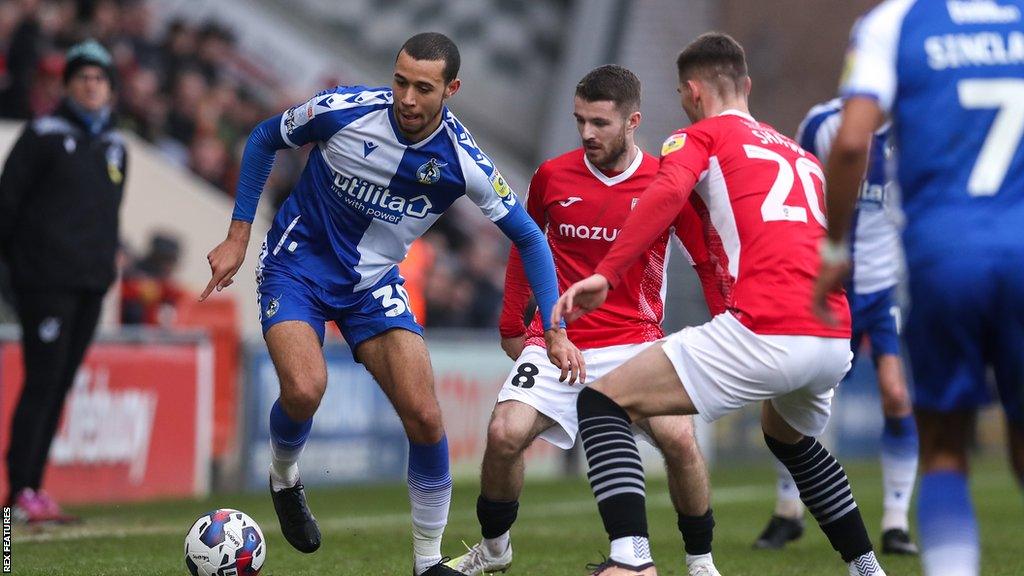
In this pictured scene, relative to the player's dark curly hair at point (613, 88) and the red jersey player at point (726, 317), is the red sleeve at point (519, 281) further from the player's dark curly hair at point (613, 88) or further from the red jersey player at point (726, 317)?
the red jersey player at point (726, 317)

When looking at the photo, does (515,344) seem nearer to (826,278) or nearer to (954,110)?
(826,278)

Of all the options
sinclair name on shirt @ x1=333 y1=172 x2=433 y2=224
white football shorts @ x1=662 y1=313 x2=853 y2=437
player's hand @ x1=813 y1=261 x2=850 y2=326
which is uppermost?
sinclair name on shirt @ x1=333 y1=172 x2=433 y2=224

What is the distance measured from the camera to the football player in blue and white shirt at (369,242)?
596cm

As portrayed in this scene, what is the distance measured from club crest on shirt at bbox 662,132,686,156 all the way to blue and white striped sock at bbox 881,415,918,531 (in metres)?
3.55

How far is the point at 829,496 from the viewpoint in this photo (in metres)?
5.72

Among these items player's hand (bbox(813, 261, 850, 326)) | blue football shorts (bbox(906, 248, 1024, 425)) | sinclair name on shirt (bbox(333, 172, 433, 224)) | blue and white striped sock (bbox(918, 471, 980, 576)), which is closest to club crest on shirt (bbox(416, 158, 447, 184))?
sinclair name on shirt (bbox(333, 172, 433, 224))

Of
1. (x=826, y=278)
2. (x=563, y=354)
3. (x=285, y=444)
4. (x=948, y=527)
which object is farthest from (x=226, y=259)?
(x=948, y=527)

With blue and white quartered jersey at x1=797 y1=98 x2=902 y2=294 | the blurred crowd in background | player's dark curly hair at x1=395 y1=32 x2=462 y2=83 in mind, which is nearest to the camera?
player's dark curly hair at x1=395 y1=32 x2=462 y2=83

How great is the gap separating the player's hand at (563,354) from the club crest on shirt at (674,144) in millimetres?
831

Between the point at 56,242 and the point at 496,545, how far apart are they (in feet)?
12.1

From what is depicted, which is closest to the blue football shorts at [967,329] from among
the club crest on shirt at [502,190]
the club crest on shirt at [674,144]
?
the club crest on shirt at [674,144]

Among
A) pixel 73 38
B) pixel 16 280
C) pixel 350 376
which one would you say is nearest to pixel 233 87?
pixel 73 38

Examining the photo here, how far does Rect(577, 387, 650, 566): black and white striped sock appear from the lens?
5.04 m

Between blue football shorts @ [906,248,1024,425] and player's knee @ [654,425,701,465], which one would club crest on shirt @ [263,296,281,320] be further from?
blue football shorts @ [906,248,1024,425]
